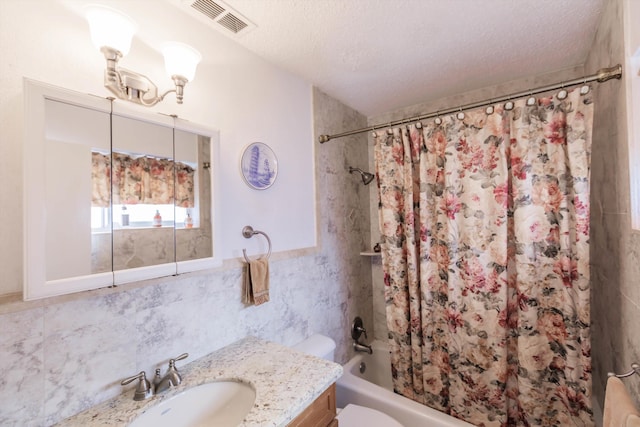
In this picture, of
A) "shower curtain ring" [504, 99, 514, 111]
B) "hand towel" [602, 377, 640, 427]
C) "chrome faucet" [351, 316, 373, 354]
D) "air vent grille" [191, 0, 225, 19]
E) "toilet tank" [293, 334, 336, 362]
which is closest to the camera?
"hand towel" [602, 377, 640, 427]

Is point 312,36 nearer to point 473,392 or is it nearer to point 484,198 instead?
point 484,198

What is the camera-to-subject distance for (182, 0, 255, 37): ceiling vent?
1.11 meters

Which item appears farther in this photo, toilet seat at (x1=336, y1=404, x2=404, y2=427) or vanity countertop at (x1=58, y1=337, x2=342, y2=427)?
toilet seat at (x1=336, y1=404, x2=404, y2=427)

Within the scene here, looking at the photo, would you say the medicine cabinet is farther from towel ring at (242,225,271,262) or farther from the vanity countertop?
the vanity countertop

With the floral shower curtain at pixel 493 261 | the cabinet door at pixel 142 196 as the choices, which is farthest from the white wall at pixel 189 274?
the floral shower curtain at pixel 493 261

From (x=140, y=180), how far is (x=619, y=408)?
69.3 inches

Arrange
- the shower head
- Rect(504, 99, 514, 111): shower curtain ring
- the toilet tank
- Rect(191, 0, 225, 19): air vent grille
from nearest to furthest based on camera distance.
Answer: Rect(191, 0, 225, 19): air vent grille
Rect(504, 99, 514, 111): shower curtain ring
the toilet tank
the shower head

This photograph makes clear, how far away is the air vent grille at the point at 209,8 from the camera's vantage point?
1100 millimetres

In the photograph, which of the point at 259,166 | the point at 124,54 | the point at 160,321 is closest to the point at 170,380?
the point at 160,321

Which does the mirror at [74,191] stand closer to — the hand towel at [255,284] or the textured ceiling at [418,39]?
the hand towel at [255,284]

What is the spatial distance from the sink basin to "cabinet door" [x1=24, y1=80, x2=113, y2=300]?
19.0 inches

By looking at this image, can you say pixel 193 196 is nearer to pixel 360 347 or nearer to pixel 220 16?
pixel 220 16

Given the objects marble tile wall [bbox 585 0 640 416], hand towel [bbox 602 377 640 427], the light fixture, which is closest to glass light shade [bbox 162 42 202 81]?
the light fixture

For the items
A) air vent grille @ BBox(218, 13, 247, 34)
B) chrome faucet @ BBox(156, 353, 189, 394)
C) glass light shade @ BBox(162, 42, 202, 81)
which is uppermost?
air vent grille @ BBox(218, 13, 247, 34)
